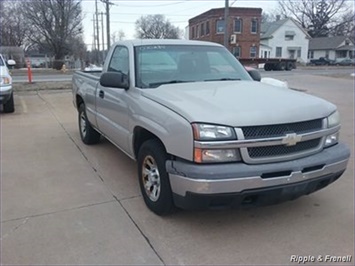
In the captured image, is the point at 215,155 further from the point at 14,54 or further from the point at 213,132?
the point at 14,54

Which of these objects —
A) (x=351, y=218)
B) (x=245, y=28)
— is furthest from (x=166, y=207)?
(x=245, y=28)

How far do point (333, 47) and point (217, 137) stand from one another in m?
74.7

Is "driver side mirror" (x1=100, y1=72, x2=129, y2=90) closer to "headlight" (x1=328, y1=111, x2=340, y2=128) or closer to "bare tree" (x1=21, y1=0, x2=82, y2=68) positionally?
"headlight" (x1=328, y1=111, x2=340, y2=128)

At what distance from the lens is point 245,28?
46719 mm

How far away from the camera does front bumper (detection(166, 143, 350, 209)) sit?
115 inches

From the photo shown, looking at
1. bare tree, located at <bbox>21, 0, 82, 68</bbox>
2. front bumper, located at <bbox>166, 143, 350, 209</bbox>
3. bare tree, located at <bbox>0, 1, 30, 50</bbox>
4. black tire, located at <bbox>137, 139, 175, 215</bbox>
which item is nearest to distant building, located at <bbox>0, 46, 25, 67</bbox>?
bare tree, located at <bbox>21, 0, 82, 68</bbox>

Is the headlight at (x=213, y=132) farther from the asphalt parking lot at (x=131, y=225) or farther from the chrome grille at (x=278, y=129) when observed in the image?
the asphalt parking lot at (x=131, y=225)

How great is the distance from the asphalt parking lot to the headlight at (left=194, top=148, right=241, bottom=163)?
2.56 feet

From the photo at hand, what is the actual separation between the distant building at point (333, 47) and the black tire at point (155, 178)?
74.0 meters

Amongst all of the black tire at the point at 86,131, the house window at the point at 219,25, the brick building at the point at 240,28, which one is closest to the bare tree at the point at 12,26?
the brick building at the point at 240,28

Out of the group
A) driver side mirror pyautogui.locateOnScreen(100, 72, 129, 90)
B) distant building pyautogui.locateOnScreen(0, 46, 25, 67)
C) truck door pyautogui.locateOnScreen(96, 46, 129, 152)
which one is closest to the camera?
driver side mirror pyautogui.locateOnScreen(100, 72, 129, 90)

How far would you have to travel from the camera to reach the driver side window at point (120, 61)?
4.61 m

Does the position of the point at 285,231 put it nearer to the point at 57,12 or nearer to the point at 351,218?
the point at 351,218

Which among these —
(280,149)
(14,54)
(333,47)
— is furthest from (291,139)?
(333,47)
